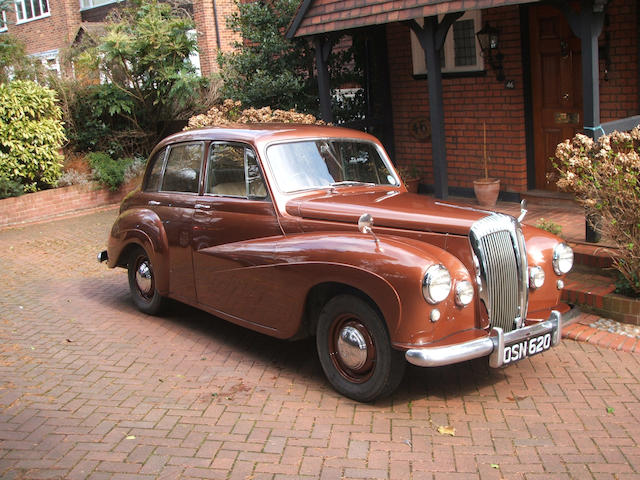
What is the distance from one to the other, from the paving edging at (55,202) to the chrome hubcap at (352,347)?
10.3m

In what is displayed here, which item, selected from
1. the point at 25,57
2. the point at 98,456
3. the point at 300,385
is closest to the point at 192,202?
the point at 300,385

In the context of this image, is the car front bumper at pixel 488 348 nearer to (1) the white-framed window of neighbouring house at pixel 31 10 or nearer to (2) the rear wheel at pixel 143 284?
(2) the rear wheel at pixel 143 284

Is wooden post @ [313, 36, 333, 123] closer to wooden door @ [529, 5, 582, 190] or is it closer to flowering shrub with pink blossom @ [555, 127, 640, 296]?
wooden door @ [529, 5, 582, 190]

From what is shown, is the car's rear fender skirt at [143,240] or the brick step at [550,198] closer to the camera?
the car's rear fender skirt at [143,240]

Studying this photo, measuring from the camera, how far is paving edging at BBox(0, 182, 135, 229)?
13.1 metres

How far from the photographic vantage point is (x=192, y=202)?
6164mm

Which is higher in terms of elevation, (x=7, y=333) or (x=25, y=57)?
(x=25, y=57)

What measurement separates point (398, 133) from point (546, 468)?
853cm

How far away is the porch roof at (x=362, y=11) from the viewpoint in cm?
807

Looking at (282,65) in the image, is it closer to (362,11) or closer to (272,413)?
(362,11)

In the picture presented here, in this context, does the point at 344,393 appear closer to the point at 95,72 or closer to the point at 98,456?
the point at 98,456

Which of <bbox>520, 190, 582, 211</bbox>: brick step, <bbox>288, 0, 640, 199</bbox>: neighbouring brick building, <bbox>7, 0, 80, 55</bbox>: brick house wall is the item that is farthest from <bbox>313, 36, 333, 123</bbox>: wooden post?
<bbox>7, 0, 80, 55</bbox>: brick house wall

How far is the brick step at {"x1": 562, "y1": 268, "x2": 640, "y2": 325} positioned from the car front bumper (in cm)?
142

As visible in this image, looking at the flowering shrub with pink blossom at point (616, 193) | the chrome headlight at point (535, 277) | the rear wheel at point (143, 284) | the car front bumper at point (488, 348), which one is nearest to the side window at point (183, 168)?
the rear wheel at point (143, 284)
